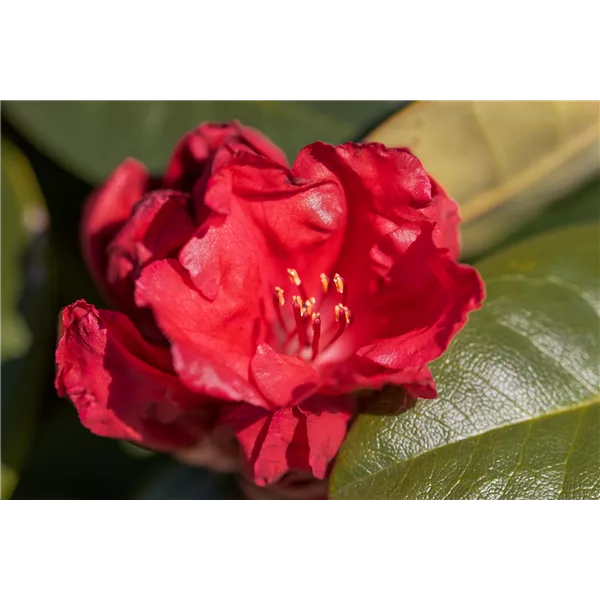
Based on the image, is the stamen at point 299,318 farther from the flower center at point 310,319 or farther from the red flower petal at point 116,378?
the red flower petal at point 116,378

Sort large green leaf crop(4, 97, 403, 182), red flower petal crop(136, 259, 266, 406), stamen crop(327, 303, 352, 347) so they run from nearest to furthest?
red flower petal crop(136, 259, 266, 406), stamen crop(327, 303, 352, 347), large green leaf crop(4, 97, 403, 182)

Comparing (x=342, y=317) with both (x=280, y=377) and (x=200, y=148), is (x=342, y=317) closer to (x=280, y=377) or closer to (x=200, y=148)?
(x=280, y=377)

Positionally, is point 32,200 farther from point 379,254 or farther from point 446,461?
point 446,461

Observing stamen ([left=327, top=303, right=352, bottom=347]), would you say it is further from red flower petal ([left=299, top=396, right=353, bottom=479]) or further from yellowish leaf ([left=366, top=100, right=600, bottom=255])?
yellowish leaf ([left=366, top=100, right=600, bottom=255])

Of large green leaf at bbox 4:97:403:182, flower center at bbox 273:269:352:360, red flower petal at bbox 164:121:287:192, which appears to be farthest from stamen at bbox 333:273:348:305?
large green leaf at bbox 4:97:403:182

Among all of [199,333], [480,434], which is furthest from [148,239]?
[480,434]

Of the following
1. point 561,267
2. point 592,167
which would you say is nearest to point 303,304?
point 561,267

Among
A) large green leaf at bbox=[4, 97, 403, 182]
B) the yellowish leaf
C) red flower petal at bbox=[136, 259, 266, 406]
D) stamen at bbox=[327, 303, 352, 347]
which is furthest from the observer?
large green leaf at bbox=[4, 97, 403, 182]
